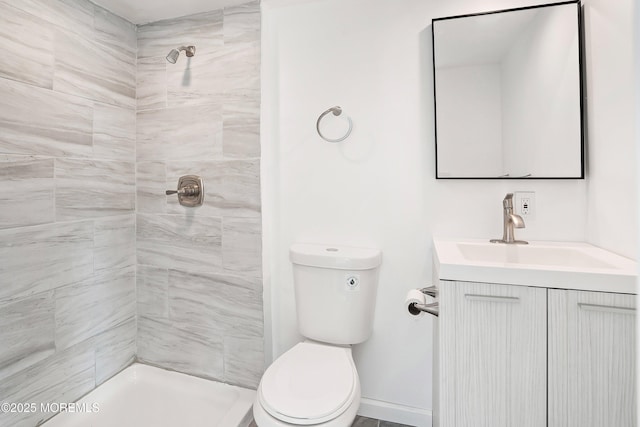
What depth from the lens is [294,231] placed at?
179cm

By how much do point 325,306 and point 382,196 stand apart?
23.4 inches

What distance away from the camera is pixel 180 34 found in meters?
1.88

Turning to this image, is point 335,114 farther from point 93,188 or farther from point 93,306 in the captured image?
point 93,306

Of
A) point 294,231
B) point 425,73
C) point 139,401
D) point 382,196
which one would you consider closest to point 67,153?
point 294,231

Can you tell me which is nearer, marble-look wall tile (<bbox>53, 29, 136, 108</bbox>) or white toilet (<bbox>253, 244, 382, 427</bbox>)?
white toilet (<bbox>253, 244, 382, 427</bbox>)

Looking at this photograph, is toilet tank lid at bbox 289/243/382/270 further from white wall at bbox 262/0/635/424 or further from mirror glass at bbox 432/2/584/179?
mirror glass at bbox 432/2/584/179

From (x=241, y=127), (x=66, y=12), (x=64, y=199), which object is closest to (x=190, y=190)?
(x=241, y=127)

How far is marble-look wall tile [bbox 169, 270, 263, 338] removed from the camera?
1.80 meters

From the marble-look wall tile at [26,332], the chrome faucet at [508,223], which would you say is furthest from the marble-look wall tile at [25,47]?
the chrome faucet at [508,223]

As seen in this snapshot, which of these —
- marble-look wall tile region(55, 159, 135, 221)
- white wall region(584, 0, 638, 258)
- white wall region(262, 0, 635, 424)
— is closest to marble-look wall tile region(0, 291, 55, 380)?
marble-look wall tile region(55, 159, 135, 221)

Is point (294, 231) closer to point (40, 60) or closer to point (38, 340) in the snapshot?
point (38, 340)

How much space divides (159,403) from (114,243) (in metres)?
0.90

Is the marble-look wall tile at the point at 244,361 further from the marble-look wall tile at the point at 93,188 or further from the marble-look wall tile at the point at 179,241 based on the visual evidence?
the marble-look wall tile at the point at 93,188

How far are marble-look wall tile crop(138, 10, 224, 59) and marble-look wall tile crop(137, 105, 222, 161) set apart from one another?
1.07 ft
